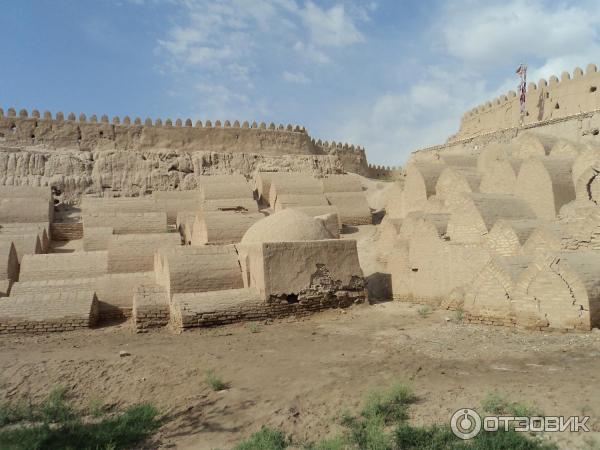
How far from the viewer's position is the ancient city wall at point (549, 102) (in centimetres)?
1734

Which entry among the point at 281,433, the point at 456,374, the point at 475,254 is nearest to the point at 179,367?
the point at 281,433

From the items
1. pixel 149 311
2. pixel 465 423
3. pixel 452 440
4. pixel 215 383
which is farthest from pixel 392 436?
pixel 149 311

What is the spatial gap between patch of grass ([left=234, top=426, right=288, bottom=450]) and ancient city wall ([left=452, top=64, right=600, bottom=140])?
14113 millimetres

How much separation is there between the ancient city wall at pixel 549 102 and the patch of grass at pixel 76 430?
1440 centimetres

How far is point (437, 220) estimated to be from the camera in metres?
9.60

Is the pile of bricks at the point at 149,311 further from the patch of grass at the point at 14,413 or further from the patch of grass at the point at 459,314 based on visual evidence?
the patch of grass at the point at 459,314

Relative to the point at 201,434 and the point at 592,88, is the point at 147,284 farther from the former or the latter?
the point at 592,88

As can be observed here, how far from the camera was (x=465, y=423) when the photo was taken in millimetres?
4102

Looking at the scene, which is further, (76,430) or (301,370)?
(301,370)

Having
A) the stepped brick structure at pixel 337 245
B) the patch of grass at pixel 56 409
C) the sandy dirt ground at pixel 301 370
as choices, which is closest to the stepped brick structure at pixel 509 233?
the stepped brick structure at pixel 337 245

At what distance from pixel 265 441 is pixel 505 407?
2.02 m

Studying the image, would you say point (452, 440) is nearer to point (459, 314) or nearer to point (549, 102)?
point (459, 314)

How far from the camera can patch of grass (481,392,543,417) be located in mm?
4086

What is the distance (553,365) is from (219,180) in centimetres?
1443
